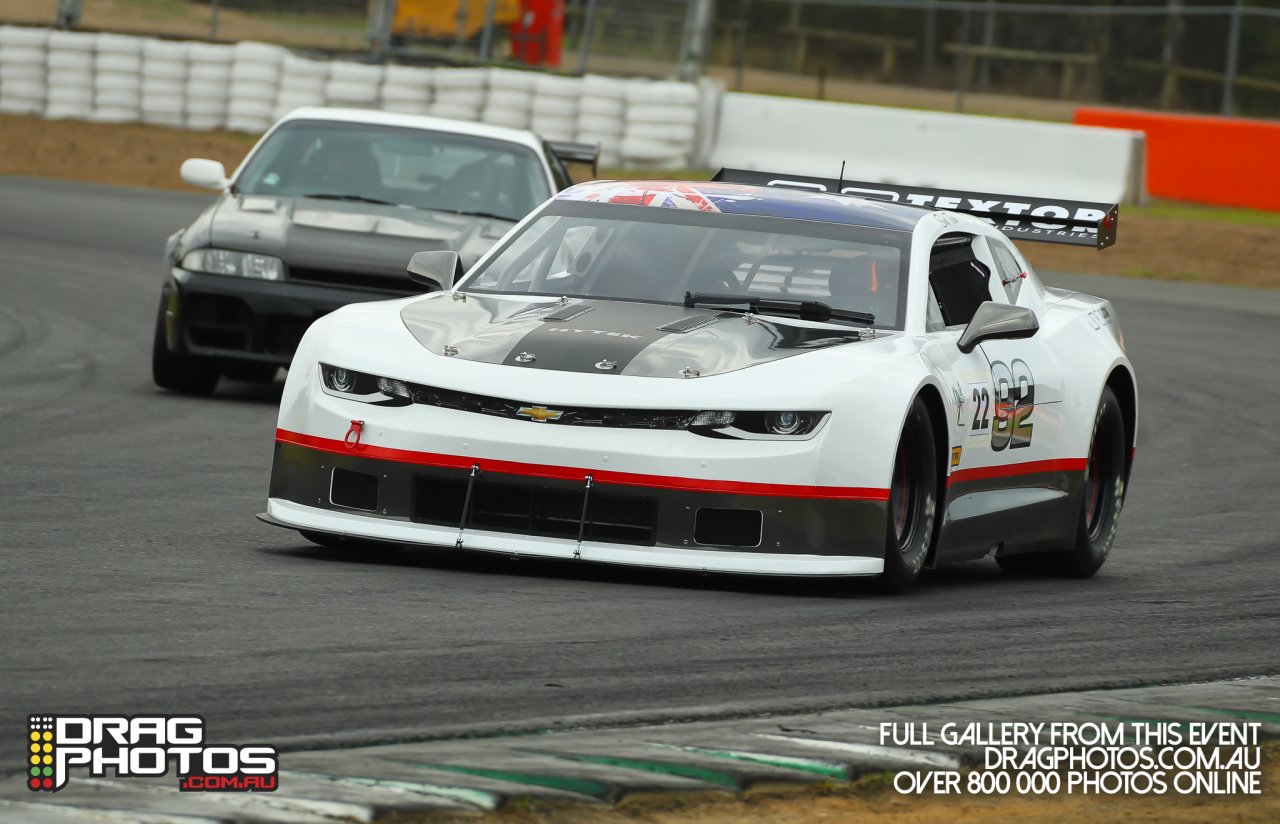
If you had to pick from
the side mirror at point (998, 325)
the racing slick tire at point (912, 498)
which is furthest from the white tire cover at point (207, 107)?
the racing slick tire at point (912, 498)

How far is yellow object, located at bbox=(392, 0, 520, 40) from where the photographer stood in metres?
34.4

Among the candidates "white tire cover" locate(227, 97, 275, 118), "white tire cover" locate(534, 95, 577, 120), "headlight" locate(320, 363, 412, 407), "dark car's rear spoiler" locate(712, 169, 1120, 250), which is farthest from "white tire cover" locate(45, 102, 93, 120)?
"headlight" locate(320, 363, 412, 407)

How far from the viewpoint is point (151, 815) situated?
13.5 feet

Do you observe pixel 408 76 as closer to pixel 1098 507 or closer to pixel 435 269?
pixel 1098 507

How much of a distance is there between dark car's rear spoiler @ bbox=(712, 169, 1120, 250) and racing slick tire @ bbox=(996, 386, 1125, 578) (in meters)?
0.65

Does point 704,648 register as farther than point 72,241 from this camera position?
No

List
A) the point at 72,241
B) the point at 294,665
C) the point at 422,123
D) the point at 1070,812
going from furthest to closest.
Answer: the point at 72,241
the point at 422,123
the point at 294,665
the point at 1070,812

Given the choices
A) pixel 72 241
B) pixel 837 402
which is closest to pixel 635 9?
pixel 72 241

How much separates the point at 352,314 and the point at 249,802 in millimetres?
3512

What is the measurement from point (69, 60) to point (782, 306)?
76.9 ft

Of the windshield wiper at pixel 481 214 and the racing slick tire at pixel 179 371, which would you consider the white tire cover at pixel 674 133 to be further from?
the racing slick tire at pixel 179 371

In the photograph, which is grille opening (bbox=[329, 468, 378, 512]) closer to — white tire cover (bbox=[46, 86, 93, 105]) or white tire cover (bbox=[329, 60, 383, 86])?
white tire cover (bbox=[329, 60, 383, 86])

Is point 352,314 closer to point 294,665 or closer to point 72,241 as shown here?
point 294,665

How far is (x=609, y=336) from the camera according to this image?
23.9 ft
